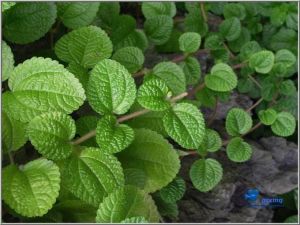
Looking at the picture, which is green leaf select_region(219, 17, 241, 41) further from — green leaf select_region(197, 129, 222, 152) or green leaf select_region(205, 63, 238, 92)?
green leaf select_region(197, 129, 222, 152)

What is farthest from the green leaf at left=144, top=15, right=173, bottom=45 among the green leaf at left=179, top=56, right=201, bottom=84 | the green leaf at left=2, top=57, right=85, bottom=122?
the green leaf at left=2, top=57, right=85, bottom=122

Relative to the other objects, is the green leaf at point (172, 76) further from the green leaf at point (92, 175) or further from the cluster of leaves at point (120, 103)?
the green leaf at point (92, 175)

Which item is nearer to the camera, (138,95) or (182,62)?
(138,95)

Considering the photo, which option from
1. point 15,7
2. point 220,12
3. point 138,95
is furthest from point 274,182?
point 15,7

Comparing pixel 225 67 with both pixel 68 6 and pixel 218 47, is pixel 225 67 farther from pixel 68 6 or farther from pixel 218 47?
pixel 68 6

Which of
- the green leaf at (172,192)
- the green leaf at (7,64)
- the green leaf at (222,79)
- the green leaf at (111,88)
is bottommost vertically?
the green leaf at (172,192)

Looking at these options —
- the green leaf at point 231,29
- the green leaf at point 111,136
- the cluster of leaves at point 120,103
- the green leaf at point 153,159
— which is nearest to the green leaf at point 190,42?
the cluster of leaves at point 120,103

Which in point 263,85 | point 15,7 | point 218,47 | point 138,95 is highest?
point 15,7

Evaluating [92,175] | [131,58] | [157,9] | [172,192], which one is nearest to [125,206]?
[92,175]
